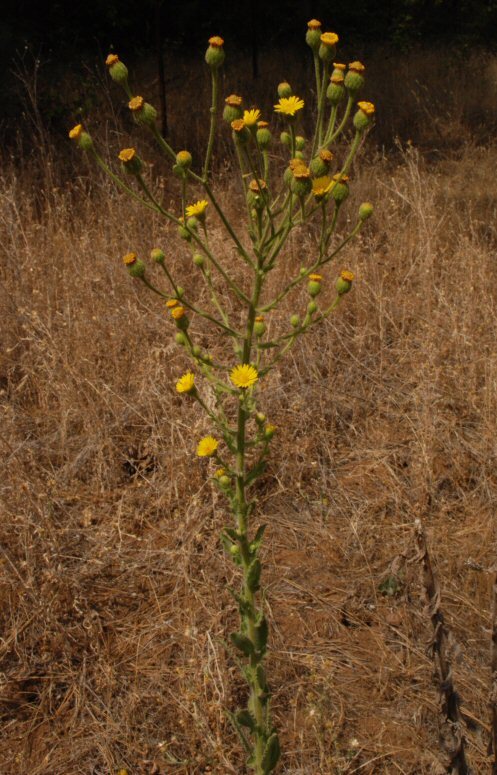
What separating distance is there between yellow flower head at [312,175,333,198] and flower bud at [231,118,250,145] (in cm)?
16

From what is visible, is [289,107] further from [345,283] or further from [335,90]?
[345,283]

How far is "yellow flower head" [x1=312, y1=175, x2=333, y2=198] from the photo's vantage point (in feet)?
4.51

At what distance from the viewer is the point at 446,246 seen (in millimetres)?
4129

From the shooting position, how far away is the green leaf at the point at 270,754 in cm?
150

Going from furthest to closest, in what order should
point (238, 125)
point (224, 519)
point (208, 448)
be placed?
point (224, 519) < point (208, 448) < point (238, 125)

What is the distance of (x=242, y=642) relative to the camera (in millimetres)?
1493

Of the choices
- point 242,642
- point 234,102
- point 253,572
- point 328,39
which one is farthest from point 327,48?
point 242,642

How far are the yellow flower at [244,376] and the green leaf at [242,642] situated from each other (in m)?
0.54

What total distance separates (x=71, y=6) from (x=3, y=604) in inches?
414

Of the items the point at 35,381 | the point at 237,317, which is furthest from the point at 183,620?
the point at 237,317

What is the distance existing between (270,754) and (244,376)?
83cm

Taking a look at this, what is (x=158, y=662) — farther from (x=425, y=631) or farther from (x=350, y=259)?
(x=350, y=259)

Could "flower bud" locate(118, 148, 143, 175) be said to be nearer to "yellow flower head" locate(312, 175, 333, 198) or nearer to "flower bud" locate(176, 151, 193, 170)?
"flower bud" locate(176, 151, 193, 170)

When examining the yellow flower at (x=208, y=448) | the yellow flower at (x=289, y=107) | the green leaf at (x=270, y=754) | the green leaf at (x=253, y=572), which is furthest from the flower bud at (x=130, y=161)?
the green leaf at (x=270, y=754)
